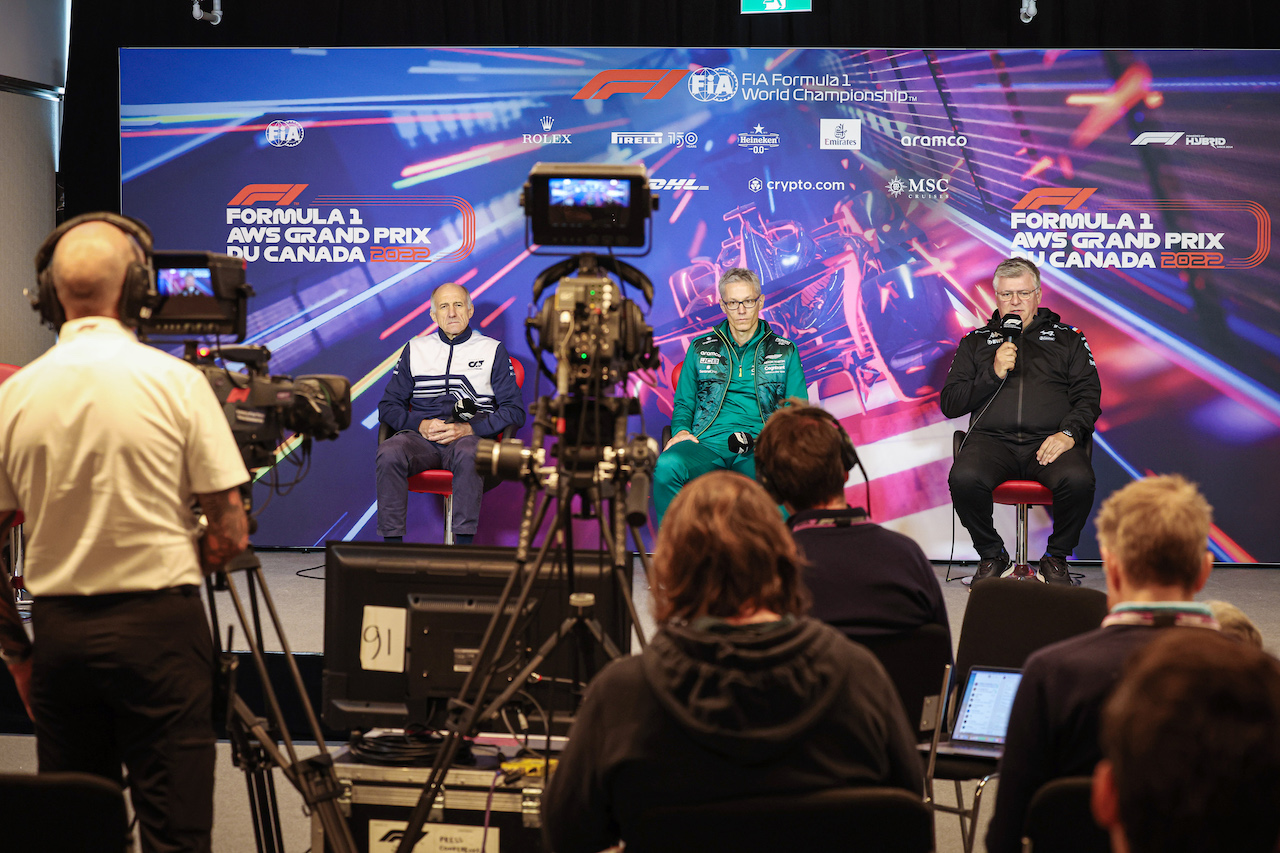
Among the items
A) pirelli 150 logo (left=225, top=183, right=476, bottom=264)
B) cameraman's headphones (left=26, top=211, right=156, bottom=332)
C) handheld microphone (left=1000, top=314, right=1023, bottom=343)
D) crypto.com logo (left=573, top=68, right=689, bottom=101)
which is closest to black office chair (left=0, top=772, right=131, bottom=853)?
cameraman's headphones (left=26, top=211, right=156, bottom=332)

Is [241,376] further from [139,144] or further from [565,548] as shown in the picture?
[139,144]

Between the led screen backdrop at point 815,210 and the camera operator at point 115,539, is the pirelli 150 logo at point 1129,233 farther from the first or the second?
the camera operator at point 115,539

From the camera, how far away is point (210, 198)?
19.2ft

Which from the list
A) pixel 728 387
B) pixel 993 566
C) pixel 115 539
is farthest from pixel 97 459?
pixel 993 566

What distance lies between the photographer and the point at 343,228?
5.86 metres

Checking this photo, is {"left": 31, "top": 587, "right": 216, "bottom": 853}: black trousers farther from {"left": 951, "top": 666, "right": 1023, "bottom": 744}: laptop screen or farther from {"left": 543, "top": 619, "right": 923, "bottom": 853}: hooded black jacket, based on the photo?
{"left": 951, "top": 666, "right": 1023, "bottom": 744}: laptop screen

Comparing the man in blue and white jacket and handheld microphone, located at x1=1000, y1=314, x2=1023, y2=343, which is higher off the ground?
handheld microphone, located at x1=1000, y1=314, x2=1023, y2=343

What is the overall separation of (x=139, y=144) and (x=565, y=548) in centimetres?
481

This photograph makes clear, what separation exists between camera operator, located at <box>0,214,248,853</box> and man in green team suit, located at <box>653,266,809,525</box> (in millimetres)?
3448

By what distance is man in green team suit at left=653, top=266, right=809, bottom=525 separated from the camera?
517cm

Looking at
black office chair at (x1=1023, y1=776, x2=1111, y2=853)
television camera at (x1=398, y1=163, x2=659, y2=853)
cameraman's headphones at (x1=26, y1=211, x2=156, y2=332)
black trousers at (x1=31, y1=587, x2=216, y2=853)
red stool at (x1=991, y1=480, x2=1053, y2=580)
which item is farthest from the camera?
red stool at (x1=991, y1=480, x2=1053, y2=580)

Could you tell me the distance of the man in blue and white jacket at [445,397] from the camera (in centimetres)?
509

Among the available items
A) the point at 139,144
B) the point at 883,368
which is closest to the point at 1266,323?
the point at 883,368

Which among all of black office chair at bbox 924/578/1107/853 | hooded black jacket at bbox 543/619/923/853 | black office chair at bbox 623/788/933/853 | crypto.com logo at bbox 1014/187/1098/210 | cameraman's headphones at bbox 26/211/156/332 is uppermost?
crypto.com logo at bbox 1014/187/1098/210
